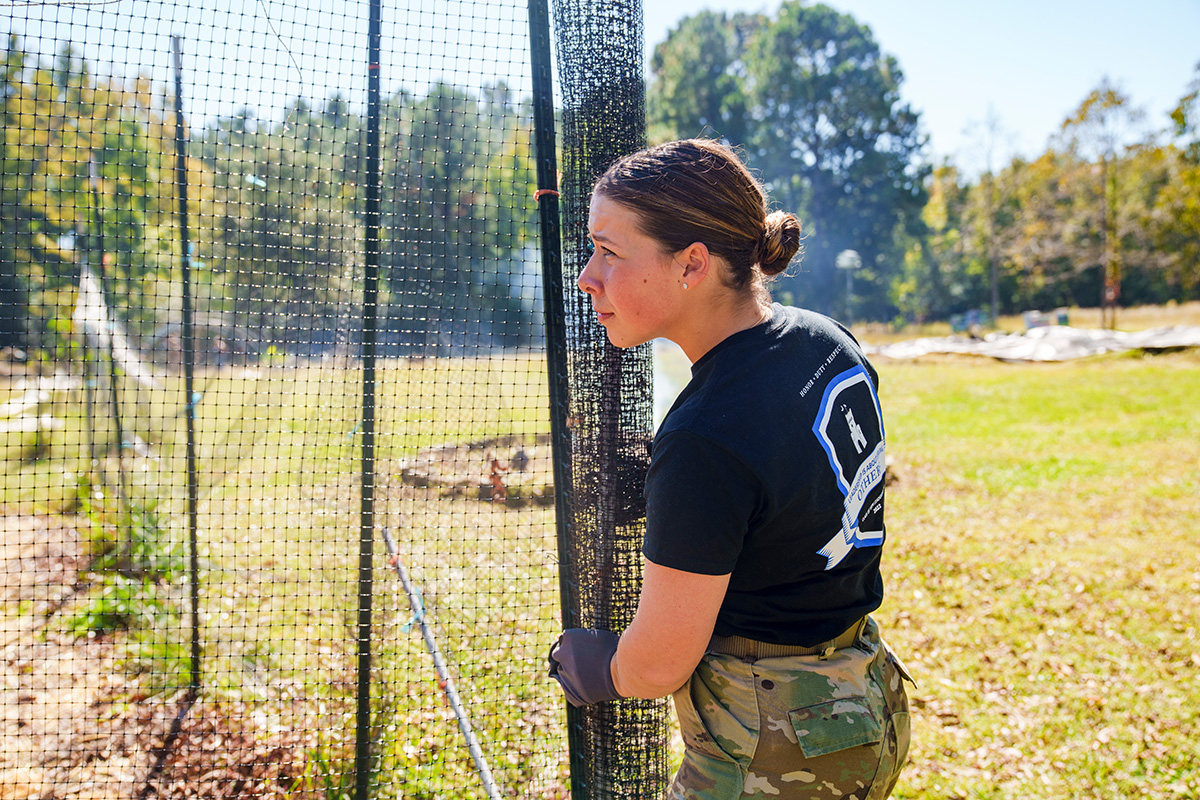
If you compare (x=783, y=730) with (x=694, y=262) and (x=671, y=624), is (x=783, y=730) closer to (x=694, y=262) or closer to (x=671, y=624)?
(x=671, y=624)

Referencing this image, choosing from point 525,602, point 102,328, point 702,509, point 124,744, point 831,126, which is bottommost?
point 124,744

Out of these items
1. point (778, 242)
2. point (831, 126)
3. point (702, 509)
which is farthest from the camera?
point (831, 126)

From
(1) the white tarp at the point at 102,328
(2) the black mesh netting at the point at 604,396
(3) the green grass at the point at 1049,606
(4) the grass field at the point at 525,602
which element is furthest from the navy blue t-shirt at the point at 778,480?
(1) the white tarp at the point at 102,328

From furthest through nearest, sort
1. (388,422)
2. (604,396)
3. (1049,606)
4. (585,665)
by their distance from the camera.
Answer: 1. (1049,606)
2. (388,422)
3. (604,396)
4. (585,665)

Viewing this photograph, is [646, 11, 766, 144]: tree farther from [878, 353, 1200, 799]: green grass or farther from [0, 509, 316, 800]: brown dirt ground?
[0, 509, 316, 800]: brown dirt ground

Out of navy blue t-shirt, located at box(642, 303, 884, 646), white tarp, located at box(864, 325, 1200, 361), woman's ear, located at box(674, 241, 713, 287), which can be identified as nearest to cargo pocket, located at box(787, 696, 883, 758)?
navy blue t-shirt, located at box(642, 303, 884, 646)

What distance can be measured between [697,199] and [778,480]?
54 cm

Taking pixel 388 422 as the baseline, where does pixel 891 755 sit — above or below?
below

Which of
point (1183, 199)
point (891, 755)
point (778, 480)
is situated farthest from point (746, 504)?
point (1183, 199)

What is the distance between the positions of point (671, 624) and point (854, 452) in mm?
472

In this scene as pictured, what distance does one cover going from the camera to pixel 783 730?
140cm

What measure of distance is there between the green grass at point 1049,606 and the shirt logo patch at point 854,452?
2262 mm

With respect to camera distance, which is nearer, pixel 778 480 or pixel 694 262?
pixel 778 480

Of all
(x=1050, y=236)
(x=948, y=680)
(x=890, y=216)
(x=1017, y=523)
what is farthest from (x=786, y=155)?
(x=948, y=680)
